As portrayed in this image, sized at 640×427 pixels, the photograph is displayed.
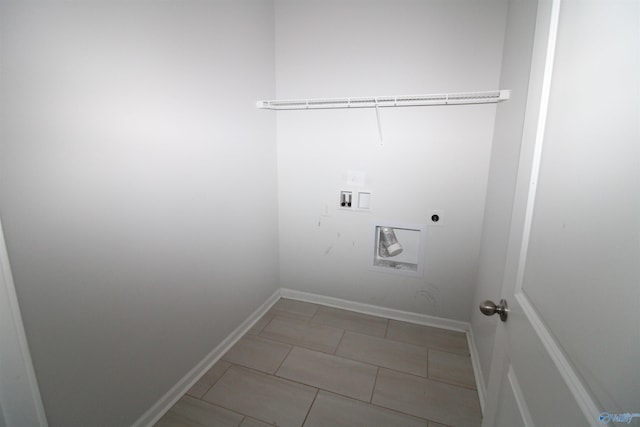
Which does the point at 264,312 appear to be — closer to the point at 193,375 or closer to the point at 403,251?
the point at 193,375

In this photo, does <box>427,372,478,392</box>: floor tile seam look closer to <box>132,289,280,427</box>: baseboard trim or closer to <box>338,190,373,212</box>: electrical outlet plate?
<box>338,190,373,212</box>: electrical outlet plate

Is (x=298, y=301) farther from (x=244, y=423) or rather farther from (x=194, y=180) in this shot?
(x=194, y=180)

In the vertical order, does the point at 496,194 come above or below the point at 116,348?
above

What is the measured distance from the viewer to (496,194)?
1625 mm

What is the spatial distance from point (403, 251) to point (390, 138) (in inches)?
34.6

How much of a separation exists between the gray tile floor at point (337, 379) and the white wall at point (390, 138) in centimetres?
34

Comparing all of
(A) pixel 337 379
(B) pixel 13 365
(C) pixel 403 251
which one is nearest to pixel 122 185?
(B) pixel 13 365

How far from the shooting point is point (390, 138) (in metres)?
2.04

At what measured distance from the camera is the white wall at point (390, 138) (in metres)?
1.81

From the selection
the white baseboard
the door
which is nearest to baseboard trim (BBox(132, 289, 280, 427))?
the white baseboard

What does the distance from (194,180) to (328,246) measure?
1.24 meters

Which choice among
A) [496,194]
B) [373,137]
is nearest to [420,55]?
[373,137]

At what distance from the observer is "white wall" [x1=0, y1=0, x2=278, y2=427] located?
91 centimetres

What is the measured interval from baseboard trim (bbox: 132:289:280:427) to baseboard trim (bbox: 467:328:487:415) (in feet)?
5.25
